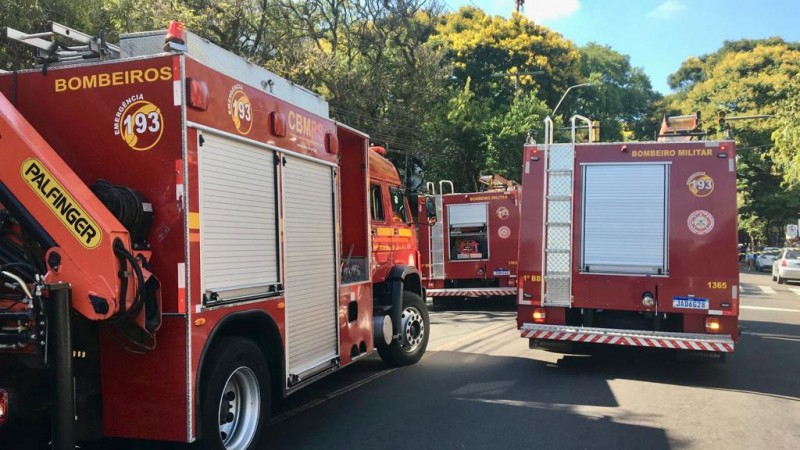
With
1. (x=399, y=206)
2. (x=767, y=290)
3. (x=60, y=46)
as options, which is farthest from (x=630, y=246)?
(x=767, y=290)

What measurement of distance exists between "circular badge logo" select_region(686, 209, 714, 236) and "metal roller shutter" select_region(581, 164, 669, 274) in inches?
11.8

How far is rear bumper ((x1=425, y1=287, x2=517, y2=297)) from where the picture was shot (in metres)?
15.1

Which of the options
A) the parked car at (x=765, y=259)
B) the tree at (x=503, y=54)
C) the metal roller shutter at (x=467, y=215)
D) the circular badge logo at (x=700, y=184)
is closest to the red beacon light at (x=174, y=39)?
the circular badge logo at (x=700, y=184)

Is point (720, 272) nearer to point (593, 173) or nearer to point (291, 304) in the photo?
point (593, 173)

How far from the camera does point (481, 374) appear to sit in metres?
7.72

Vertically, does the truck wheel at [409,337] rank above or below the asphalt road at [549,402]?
above

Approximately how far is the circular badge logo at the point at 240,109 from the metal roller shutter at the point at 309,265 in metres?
0.66

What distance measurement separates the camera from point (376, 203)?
805 centimetres

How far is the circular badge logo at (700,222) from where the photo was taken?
288 inches

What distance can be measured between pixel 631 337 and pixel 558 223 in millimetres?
1672

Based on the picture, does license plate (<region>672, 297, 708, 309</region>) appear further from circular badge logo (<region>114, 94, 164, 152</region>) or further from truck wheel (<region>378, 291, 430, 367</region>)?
circular badge logo (<region>114, 94, 164, 152</region>)

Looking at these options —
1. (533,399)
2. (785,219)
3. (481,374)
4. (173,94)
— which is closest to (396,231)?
(481,374)

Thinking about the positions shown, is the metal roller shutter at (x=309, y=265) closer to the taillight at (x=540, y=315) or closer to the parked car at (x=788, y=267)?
the taillight at (x=540, y=315)

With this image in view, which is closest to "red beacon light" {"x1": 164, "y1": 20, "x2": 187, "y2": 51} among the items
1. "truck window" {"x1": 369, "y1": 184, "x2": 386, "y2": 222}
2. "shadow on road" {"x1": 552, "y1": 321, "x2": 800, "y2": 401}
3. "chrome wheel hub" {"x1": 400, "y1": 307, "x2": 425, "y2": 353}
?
"truck window" {"x1": 369, "y1": 184, "x2": 386, "y2": 222}
